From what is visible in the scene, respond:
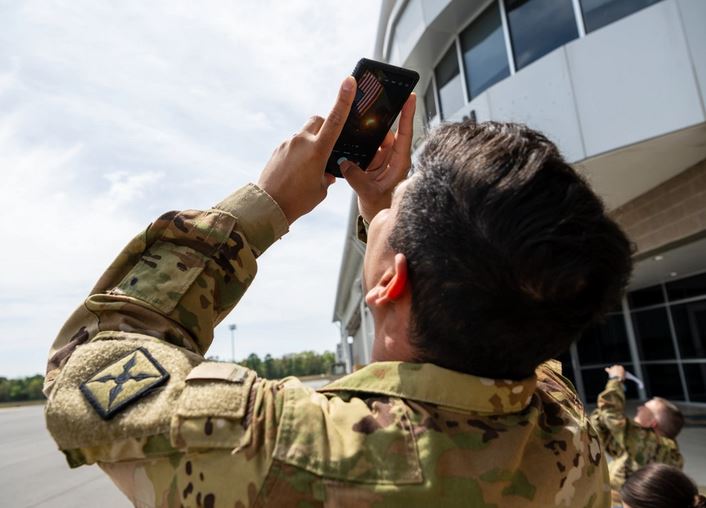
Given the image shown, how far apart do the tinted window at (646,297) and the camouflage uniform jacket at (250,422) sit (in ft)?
47.7

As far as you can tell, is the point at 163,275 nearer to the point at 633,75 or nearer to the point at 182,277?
the point at 182,277

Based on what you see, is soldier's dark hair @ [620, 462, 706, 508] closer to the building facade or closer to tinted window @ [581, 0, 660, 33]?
the building facade

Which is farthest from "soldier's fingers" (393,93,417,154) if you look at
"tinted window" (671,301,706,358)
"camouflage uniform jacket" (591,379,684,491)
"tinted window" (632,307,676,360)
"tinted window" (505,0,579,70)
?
"tinted window" (632,307,676,360)

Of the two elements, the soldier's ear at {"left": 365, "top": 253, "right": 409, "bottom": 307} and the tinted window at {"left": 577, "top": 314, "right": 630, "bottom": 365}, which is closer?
the soldier's ear at {"left": 365, "top": 253, "right": 409, "bottom": 307}

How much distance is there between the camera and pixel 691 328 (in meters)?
12.6

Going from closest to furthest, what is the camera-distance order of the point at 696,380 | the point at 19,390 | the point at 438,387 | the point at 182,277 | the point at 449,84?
the point at 438,387 < the point at 182,277 < the point at 449,84 < the point at 696,380 < the point at 19,390

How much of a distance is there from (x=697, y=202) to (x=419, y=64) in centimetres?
504

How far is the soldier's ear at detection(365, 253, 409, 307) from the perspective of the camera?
3.10 ft

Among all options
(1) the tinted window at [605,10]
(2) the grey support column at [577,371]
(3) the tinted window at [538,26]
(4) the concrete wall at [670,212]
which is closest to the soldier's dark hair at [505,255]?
(4) the concrete wall at [670,212]

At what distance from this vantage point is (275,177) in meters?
1.17

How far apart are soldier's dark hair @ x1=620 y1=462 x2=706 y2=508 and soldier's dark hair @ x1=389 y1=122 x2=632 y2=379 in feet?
6.60

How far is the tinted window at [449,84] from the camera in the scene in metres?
8.77

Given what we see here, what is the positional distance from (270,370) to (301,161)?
1892 inches

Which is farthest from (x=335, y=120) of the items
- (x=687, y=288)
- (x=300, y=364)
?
(x=300, y=364)
